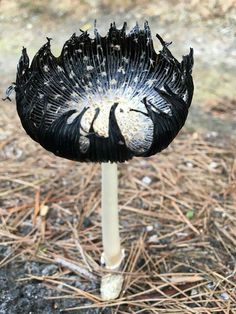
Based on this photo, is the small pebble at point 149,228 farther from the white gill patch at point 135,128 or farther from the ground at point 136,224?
the white gill patch at point 135,128

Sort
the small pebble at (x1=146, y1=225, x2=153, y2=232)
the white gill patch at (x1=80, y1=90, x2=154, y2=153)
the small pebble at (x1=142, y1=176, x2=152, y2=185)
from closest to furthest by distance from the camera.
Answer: the white gill patch at (x1=80, y1=90, x2=154, y2=153) → the small pebble at (x1=146, y1=225, x2=153, y2=232) → the small pebble at (x1=142, y1=176, x2=152, y2=185)

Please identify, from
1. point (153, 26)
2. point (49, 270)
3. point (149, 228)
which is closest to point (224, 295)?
point (149, 228)

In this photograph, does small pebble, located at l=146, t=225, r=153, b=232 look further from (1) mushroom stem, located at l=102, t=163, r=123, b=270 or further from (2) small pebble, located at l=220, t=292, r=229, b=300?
(2) small pebble, located at l=220, t=292, r=229, b=300

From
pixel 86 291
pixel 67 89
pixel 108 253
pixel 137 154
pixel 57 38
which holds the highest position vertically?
pixel 57 38

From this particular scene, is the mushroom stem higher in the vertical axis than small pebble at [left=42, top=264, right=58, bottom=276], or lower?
higher

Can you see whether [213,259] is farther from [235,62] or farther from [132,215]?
[235,62]

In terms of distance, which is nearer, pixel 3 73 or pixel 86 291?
pixel 86 291

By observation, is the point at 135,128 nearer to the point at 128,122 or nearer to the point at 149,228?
the point at 128,122

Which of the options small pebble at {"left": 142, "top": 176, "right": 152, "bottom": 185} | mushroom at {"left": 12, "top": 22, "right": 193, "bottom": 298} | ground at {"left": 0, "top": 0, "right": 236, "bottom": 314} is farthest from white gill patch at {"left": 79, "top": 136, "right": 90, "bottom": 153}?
small pebble at {"left": 142, "top": 176, "right": 152, "bottom": 185}

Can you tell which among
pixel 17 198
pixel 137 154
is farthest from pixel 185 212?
pixel 137 154
